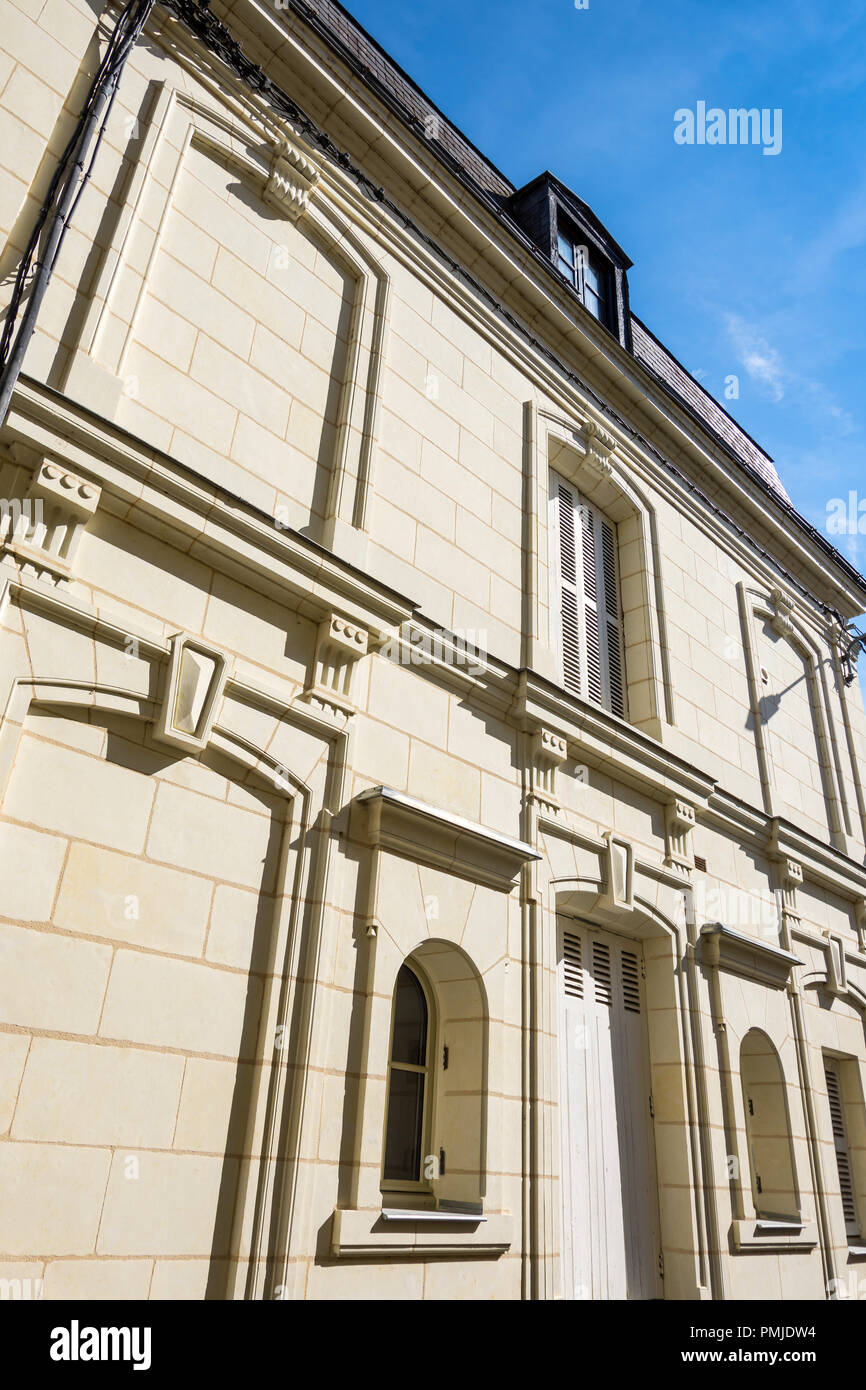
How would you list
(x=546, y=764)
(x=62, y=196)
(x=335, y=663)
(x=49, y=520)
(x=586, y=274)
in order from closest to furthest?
(x=49, y=520) → (x=62, y=196) → (x=335, y=663) → (x=546, y=764) → (x=586, y=274)

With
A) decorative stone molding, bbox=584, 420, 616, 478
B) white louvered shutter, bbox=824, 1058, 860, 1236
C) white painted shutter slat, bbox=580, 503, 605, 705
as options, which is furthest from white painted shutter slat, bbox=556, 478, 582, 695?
white louvered shutter, bbox=824, 1058, 860, 1236

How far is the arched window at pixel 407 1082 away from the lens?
7082 mm

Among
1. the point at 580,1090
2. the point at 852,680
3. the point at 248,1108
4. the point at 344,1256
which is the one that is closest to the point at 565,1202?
the point at 580,1090

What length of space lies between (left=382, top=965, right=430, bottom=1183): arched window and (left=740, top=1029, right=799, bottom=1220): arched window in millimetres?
4676

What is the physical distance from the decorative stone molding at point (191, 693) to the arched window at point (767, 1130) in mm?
7561

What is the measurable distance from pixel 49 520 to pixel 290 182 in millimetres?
4779

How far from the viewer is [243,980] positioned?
612 cm

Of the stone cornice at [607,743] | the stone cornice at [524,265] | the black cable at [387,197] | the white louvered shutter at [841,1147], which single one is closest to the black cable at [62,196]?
the black cable at [387,197]

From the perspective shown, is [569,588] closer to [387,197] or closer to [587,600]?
[587,600]

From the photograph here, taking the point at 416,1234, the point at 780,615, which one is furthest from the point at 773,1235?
the point at 780,615

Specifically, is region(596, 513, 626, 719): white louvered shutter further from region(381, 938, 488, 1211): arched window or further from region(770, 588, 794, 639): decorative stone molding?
region(381, 938, 488, 1211): arched window

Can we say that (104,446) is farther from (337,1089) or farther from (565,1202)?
(565,1202)

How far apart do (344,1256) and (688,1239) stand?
4.25m

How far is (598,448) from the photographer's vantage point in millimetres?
12047
